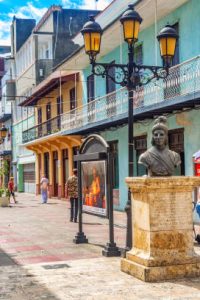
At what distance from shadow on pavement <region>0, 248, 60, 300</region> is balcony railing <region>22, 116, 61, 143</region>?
19.8 metres

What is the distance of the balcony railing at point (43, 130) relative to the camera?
28.5 metres

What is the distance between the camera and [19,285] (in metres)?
7.10

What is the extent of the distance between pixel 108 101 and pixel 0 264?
12473 millimetres

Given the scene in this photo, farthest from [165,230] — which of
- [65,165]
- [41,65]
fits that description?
[41,65]

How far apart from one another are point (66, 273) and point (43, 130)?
943 inches

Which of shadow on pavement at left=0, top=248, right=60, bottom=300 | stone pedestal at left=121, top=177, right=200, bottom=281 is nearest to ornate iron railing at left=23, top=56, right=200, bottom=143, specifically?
stone pedestal at left=121, top=177, right=200, bottom=281

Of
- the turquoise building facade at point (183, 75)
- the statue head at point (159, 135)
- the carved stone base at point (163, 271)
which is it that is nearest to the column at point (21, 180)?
the turquoise building facade at point (183, 75)

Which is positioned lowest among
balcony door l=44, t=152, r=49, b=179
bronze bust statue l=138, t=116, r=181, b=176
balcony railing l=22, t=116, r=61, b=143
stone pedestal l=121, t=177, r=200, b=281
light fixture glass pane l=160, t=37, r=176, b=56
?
stone pedestal l=121, t=177, r=200, b=281

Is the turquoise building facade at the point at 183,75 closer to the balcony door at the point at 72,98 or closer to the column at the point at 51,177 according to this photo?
the balcony door at the point at 72,98

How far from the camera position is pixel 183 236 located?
24.2ft

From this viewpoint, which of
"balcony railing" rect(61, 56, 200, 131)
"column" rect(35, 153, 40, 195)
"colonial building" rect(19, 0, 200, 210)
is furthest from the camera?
"column" rect(35, 153, 40, 195)

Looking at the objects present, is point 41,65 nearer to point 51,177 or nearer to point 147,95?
point 51,177

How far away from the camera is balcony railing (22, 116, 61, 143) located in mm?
28534

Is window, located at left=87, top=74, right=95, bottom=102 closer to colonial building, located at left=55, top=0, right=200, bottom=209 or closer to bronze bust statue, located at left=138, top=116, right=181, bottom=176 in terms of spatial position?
colonial building, located at left=55, top=0, right=200, bottom=209
